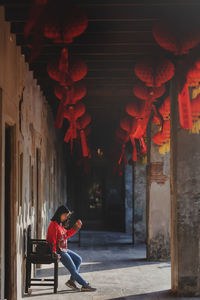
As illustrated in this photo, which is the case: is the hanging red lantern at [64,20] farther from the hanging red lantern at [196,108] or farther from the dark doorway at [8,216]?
the hanging red lantern at [196,108]

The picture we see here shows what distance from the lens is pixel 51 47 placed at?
20.5ft

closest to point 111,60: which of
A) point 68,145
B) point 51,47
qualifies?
point 51,47

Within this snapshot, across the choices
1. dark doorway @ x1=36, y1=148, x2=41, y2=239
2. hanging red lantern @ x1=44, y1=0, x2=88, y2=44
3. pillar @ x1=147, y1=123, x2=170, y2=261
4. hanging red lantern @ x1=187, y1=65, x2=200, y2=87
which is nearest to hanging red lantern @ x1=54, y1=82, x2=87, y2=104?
hanging red lantern @ x1=187, y1=65, x2=200, y2=87

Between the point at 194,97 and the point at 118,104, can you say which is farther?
the point at 118,104

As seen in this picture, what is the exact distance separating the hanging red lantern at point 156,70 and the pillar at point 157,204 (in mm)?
4476

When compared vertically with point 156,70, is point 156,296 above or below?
below

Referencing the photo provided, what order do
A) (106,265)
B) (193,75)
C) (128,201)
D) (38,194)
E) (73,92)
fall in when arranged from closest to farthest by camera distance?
(193,75) → (73,92) → (38,194) → (106,265) → (128,201)

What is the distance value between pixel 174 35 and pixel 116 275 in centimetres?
497

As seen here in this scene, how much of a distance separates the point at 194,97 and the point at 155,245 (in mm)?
4532

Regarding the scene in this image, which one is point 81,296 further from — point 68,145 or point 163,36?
point 68,145

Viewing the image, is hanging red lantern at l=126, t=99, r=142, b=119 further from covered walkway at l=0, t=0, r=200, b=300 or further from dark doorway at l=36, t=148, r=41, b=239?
dark doorway at l=36, t=148, r=41, b=239

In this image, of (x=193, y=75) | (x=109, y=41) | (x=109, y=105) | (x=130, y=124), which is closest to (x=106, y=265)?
(x=130, y=124)

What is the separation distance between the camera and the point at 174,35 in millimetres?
4316

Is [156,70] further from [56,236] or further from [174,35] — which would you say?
[56,236]
